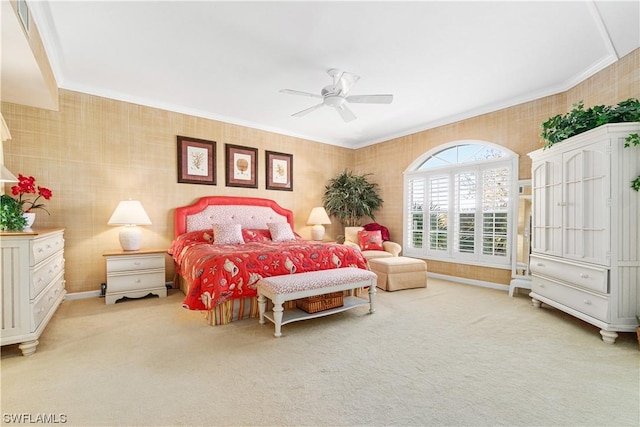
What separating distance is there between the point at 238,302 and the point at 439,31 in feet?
11.5

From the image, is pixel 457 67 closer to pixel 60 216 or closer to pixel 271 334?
pixel 271 334

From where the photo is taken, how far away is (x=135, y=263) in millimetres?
4008

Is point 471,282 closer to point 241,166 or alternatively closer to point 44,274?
point 241,166

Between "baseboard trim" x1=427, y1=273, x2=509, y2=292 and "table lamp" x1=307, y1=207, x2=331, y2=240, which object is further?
"table lamp" x1=307, y1=207, x2=331, y2=240

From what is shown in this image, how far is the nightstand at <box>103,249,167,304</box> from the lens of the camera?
3.85 metres

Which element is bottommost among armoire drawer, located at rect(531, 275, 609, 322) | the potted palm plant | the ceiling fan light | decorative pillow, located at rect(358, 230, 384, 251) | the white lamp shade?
armoire drawer, located at rect(531, 275, 609, 322)

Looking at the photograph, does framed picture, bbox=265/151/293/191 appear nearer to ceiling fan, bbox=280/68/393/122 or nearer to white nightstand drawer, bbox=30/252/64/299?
ceiling fan, bbox=280/68/393/122

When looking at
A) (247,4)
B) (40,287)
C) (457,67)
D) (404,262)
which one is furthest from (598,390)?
(40,287)

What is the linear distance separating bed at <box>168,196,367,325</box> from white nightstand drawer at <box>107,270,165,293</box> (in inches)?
13.2

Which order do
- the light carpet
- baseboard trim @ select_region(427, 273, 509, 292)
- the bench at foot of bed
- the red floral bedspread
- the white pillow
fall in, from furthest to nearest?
the white pillow, baseboard trim @ select_region(427, 273, 509, 292), the red floral bedspread, the bench at foot of bed, the light carpet

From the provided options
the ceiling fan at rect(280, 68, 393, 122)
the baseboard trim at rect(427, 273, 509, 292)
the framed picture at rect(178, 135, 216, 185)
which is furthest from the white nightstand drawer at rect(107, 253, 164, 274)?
the baseboard trim at rect(427, 273, 509, 292)

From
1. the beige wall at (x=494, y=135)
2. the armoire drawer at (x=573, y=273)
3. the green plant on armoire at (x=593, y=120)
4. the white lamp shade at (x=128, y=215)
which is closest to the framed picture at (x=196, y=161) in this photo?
the white lamp shade at (x=128, y=215)

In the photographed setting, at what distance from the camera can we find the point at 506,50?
125 inches

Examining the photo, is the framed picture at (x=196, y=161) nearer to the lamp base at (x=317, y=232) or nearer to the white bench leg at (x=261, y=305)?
the lamp base at (x=317, y=232)
